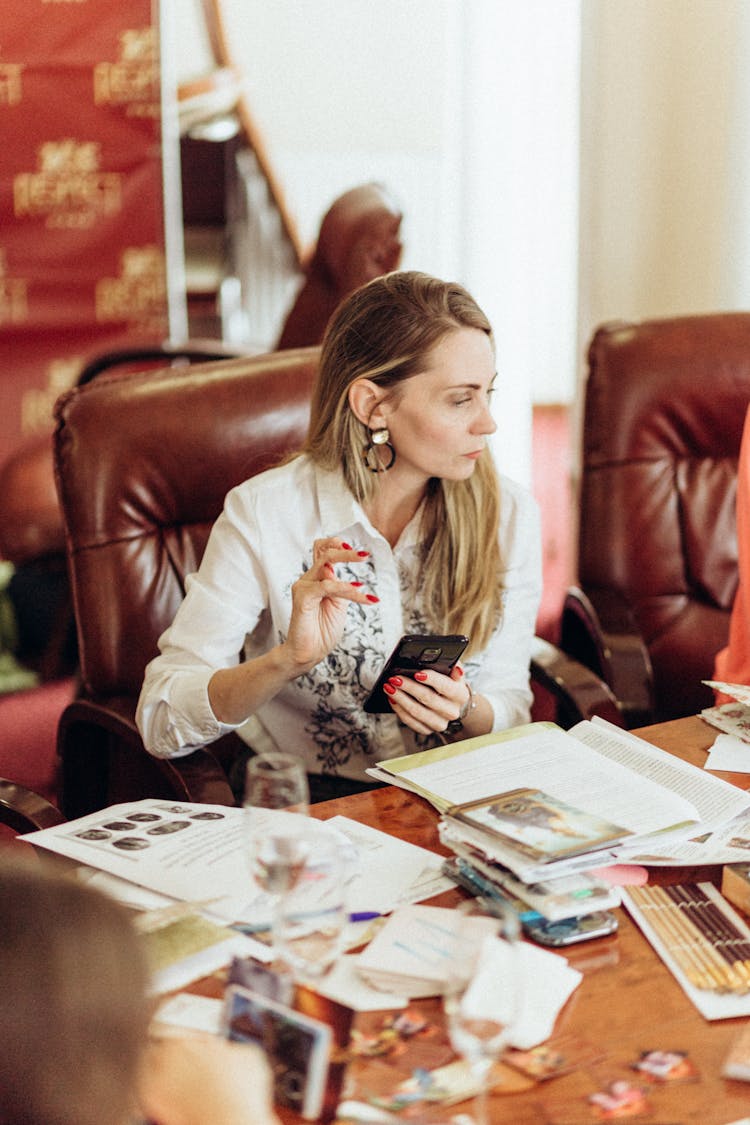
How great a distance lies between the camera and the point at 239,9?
4.80 metres

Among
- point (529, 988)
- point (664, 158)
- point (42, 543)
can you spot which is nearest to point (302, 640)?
point (529, 988)

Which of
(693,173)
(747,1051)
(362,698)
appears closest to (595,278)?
(693,173)

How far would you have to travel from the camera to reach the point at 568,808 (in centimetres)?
129

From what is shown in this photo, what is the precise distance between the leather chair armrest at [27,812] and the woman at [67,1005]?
0.79m

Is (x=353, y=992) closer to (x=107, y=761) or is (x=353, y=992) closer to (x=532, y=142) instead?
(x=107, y=761)

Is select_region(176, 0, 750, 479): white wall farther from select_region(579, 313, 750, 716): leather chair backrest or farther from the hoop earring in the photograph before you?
the hoop earring

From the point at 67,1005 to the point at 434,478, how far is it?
1.31 meters

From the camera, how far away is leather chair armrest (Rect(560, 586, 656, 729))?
2023mm

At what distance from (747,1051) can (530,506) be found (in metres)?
1.07

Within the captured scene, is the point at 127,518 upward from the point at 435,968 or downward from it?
upward

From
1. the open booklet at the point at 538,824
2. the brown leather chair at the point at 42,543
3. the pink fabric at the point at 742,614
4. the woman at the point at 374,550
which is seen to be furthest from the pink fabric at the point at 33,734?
the open booklet at the point at 538,824

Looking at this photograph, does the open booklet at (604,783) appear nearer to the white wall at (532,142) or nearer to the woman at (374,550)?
the woman at (374,550)

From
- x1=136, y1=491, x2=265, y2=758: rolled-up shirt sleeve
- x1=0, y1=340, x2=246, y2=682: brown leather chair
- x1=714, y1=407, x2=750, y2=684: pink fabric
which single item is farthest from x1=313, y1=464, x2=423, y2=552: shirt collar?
x1=0, y1=340, x2=246, y2=682: brown leather chair

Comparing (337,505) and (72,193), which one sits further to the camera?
(72,193)
